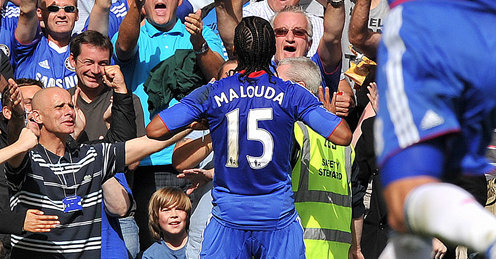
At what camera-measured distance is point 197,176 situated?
23.5 ft

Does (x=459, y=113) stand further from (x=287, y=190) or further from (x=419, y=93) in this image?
(x=287, y=190)

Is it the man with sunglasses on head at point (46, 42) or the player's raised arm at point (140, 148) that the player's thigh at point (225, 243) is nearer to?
the player's raised arm at point (140, 148)

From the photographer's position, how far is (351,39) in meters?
8.00

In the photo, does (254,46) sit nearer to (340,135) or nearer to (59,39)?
(340,135)

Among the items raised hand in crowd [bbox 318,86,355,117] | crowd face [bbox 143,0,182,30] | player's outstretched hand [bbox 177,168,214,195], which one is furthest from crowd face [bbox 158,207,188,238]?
crowd face [bbox 143,0,182,30]

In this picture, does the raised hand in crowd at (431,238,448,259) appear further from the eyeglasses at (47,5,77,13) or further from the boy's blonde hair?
the eyeglasses at (47,5,77,13)

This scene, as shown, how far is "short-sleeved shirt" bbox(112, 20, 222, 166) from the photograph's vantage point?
27.5 ft

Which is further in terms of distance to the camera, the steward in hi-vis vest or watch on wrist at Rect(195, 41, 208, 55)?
watch on wrist at Rect(195, 41, 208, 55)

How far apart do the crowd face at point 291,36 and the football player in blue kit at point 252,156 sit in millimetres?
1847

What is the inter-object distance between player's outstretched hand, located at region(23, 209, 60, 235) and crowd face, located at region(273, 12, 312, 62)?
9.21ft

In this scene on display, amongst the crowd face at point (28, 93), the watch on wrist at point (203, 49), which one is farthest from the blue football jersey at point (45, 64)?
the watch on wrist at point (203, 49)

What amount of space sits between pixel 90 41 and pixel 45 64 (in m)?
0.80

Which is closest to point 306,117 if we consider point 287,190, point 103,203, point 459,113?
point 287,190

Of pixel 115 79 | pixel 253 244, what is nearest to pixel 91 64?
pixel 115 79
